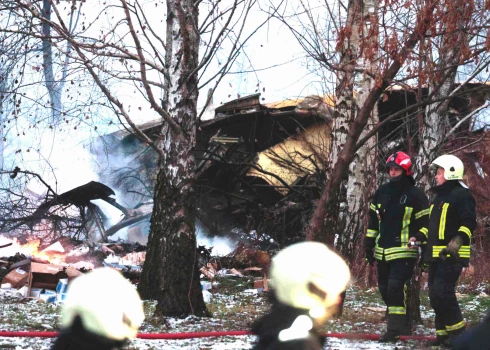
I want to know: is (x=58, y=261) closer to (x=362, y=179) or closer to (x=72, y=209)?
(x=72, y=209)

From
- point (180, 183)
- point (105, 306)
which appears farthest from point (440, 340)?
point (105, 306)

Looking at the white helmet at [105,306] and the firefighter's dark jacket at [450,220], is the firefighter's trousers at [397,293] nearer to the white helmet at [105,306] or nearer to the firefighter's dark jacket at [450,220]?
the firefighter's dark jacket at [450,220]

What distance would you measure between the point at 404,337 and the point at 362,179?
4900 mm

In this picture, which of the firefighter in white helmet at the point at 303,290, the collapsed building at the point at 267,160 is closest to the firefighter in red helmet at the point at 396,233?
the firefighter in white helmet at the point at 303,290

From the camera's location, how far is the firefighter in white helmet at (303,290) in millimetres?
3283

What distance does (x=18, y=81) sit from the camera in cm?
964

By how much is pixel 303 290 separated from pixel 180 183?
16.1 ft

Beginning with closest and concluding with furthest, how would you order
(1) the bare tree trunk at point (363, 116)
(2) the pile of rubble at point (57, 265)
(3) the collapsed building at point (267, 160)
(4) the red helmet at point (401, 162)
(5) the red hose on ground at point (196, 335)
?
(5) the red hose on ground at point (196, 335)
(1) the bare tree trunk at point (363, 116)
(4) the red helmet at point (401, 162)
(2) the pile of rubble at point (57, 265)
(3) the collapsed building at point (267, 160)

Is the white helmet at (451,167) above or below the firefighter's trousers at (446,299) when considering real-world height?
above

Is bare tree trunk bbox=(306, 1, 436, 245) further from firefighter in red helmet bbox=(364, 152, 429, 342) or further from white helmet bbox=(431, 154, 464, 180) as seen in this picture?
white helmet bbox=(431, 154, 464, 180)

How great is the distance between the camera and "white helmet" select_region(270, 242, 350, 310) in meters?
3.28

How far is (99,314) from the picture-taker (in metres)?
2.59

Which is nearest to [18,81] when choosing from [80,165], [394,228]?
[394,228]

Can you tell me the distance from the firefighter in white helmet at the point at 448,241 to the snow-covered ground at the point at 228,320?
376 mm
